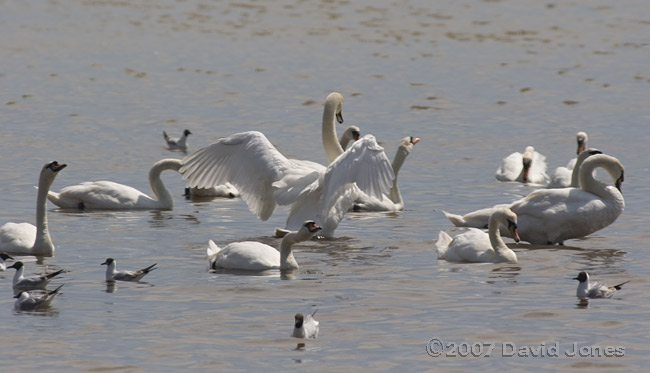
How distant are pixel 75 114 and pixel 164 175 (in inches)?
236

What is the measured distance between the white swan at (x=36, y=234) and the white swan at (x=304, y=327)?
398 centimetres

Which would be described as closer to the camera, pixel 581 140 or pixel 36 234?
pixel 36 234

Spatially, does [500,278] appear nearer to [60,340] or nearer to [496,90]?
[60,340]

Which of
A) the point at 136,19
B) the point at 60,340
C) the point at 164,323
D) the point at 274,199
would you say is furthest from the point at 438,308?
the point at 136,19

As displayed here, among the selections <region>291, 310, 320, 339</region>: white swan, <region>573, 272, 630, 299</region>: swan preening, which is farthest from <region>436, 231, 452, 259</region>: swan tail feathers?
<region>291, 310, 320, 339</region>: white swan

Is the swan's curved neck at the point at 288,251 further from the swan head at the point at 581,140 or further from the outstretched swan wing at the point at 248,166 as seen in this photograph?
the swan head at the point at 581,140

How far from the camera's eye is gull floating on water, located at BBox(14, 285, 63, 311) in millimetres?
10336

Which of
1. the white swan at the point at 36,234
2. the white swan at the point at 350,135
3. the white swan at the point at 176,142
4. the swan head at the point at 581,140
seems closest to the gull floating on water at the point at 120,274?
the white swan at the point at 36,234

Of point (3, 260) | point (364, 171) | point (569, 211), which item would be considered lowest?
point (3, 260)

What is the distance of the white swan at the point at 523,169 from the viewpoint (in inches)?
733

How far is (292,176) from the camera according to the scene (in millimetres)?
14672

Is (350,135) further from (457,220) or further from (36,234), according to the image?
(36,234)

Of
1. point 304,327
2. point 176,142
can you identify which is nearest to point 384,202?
point 176,142

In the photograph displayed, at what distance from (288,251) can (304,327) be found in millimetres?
2663
